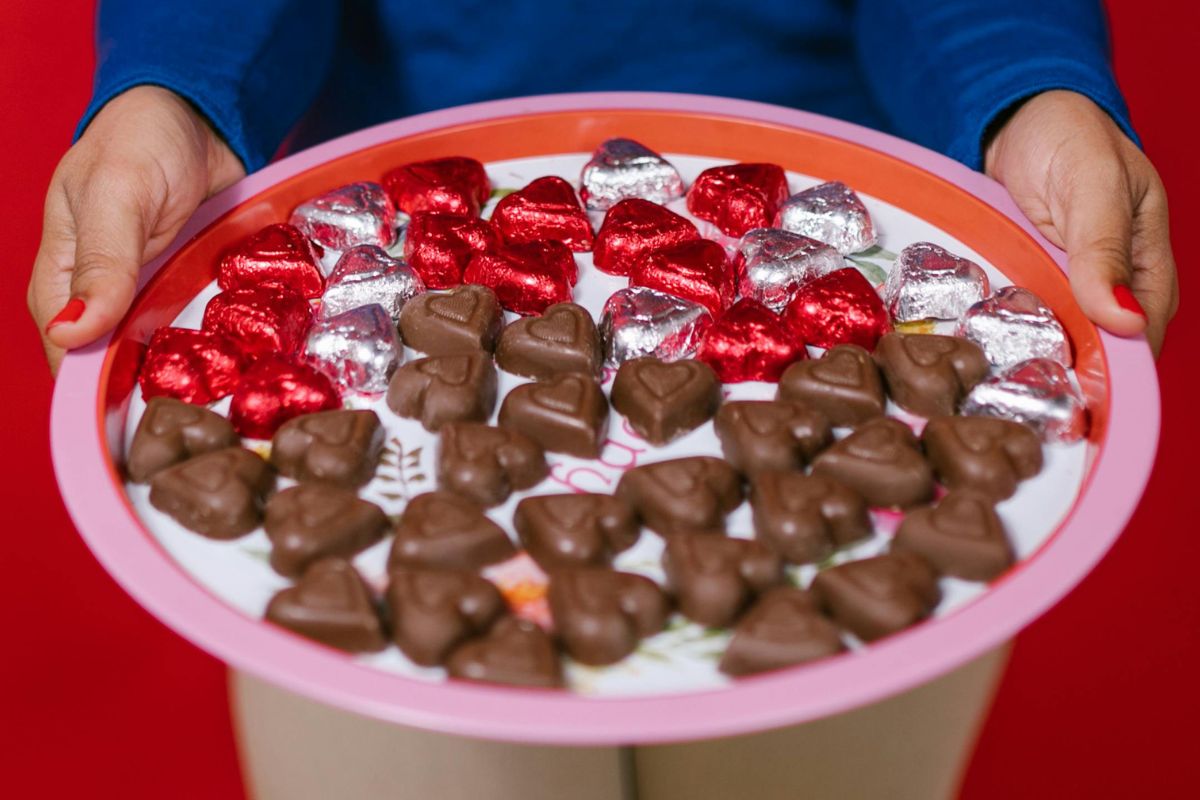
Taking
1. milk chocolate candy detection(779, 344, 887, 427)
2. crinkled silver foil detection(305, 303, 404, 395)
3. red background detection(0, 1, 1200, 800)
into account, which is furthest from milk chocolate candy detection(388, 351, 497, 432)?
red background detection(0, 1, 1200, 800)

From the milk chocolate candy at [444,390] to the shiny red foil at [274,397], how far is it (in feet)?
0.20

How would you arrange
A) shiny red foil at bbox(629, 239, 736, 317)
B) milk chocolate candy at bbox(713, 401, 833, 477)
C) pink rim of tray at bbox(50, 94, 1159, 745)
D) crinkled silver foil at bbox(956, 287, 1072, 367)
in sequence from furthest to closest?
1. shiny red foil at bbox(629, 239, 736, 317)
2. crinkled silver foil at bbox(956, 287, 1072, 367)
3. milk chocolate candy at bbox(713, 401, 833, 477)
4. pink rim of tray at bbox(50, 94, 1159, 745)

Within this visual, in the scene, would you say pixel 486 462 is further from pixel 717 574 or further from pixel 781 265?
pixel 781 265

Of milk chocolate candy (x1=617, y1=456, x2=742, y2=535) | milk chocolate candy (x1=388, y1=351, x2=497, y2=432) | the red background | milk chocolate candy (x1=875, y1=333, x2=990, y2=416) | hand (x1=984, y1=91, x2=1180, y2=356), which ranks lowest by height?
the red background

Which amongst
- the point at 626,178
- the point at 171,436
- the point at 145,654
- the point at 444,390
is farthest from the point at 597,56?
the point at 145,654

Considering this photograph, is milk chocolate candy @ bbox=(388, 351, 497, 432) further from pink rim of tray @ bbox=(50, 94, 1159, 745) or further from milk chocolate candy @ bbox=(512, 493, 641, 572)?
pink rim of tray @ bbox=(50, 94, 1159, 745)

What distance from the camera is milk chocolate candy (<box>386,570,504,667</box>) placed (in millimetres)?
738

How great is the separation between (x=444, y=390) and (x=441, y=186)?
33 cm

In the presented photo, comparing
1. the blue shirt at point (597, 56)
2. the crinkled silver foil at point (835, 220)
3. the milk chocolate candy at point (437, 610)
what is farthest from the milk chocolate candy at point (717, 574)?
the blue shirt at point (597, 56)

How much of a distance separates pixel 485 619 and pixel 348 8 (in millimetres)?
1018

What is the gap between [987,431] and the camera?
34.4 inches

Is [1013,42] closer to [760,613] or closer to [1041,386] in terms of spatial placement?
[1041,386]

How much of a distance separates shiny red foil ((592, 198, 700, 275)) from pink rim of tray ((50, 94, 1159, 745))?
0.41m

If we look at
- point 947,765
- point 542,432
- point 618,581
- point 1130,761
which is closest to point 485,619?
point 618,581
